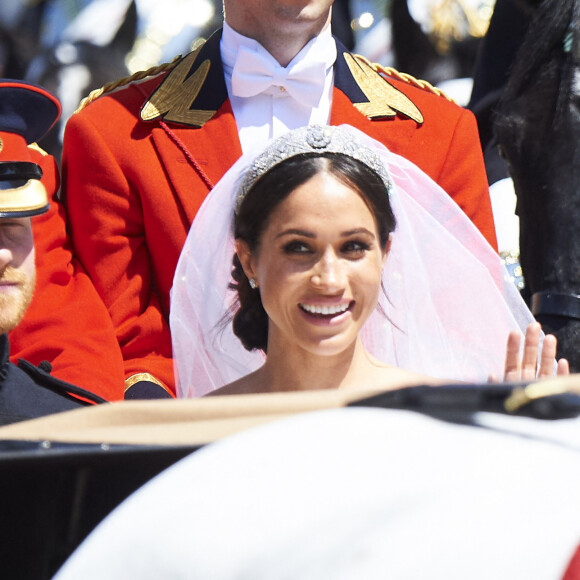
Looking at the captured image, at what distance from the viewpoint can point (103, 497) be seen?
0.99 meters

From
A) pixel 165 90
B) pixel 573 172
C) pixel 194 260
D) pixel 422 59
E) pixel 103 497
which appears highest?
pixel 422 59

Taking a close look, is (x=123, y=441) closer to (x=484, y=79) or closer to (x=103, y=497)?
(x=103, y=497)

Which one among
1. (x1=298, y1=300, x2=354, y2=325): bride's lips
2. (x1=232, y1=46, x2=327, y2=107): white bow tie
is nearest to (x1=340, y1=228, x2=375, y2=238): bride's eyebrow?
(x1=298, y1=300, x2=354, y2=325): bride's lips

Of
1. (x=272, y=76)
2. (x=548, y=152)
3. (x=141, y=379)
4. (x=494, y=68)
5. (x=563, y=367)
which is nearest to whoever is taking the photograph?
(x=563, y=367)

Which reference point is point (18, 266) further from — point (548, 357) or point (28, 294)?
point (548, 357)

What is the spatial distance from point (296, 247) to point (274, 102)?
76 cm

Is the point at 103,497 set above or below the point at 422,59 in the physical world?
below

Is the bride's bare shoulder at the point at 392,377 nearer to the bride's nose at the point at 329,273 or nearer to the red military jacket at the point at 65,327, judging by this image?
the bride's nose at the point at 329,273

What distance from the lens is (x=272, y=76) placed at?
225 centimetres

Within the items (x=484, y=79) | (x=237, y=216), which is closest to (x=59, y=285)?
(x=237, y=216)

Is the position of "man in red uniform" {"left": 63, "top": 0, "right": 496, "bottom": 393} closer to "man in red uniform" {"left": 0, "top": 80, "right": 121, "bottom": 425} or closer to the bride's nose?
"man in red uniform" {"left": 0, "top": 80, "right": 121, "bottom": 425}

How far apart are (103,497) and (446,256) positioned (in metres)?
1.05

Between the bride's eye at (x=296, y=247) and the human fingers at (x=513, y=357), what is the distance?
350 mm

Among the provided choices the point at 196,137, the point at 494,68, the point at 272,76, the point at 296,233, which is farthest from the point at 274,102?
the point at 494,68
